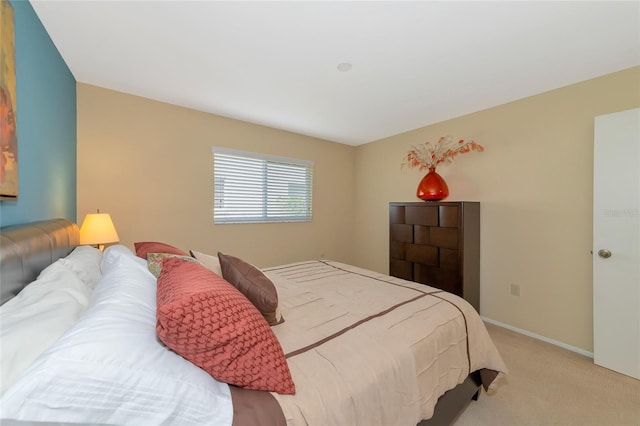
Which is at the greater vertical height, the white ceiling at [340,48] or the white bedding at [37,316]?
the white ceiling at [340,48]

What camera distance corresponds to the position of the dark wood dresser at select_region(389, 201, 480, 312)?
2717 millimetres

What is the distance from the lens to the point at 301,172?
157 inches

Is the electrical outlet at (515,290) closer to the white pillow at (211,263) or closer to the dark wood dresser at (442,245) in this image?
the dark wood dresser at (442,245)

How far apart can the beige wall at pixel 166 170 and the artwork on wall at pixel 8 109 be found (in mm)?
1431

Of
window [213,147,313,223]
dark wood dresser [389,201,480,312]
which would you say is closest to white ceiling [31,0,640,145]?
window [213,147,313,223]

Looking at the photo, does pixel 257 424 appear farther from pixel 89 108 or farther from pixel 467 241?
pixel 89 108

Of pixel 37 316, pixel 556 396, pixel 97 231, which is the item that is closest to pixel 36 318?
pixel 37 316

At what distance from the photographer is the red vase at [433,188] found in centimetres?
302

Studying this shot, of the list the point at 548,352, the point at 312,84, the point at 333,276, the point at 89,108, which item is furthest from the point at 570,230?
the point at 89,108

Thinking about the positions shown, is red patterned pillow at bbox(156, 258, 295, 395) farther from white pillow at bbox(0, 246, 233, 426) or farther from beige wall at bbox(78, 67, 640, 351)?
beige wall at bbox(78, 67, 640, 351)

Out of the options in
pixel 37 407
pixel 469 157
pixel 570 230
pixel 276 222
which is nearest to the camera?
pixel 37 407

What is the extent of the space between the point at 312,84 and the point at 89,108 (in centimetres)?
217

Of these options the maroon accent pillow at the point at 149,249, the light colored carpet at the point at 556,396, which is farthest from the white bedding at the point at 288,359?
the light colored carpet at the point at 556,396

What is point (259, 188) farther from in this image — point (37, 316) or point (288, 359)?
point (37, 316)
